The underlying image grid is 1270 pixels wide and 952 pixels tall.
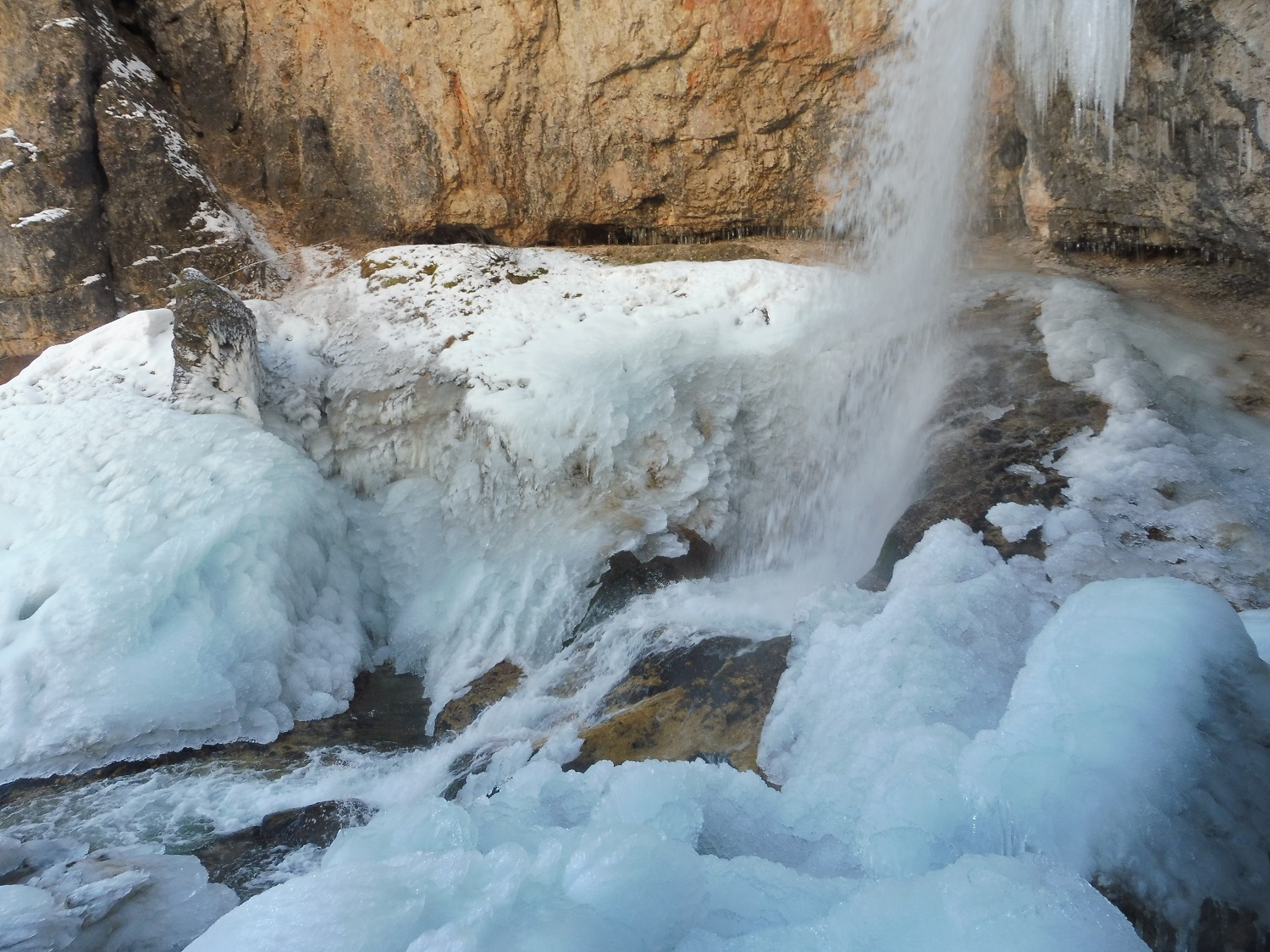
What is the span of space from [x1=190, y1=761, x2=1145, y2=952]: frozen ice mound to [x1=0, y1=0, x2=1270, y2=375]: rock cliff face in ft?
16.6

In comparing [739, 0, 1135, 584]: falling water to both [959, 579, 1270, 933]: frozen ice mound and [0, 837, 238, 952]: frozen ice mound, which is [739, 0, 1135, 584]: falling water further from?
[0, 837, 238, 952]: frozen ice mound

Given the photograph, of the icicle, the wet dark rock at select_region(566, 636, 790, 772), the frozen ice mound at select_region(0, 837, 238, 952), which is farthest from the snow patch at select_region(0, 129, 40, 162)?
the icicle

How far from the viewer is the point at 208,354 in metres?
5.29

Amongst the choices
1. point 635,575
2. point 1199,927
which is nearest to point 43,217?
point 635,575

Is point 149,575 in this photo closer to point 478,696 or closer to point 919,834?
point 478,696

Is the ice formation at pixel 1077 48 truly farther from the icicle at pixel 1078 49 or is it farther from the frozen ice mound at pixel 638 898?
the frozen ice mound at pixel 638 898

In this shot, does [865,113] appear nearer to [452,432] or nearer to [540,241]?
[540,241]

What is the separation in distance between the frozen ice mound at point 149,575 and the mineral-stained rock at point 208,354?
0.14 meters

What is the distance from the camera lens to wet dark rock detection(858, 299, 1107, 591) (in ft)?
12.2

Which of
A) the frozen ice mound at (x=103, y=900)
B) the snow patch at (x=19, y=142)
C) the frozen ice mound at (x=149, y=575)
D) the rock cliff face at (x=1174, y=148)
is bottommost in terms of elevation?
the frozen ice mound at (x=103, y=900)

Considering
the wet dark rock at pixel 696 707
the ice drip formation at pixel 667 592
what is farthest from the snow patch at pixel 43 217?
the wet dark rock at pixel 696 707

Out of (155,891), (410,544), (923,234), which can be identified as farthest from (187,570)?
(923,234)

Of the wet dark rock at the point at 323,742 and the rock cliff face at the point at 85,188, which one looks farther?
the rock cliff face at the point at 85,188

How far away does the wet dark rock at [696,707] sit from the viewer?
10.4 feet
